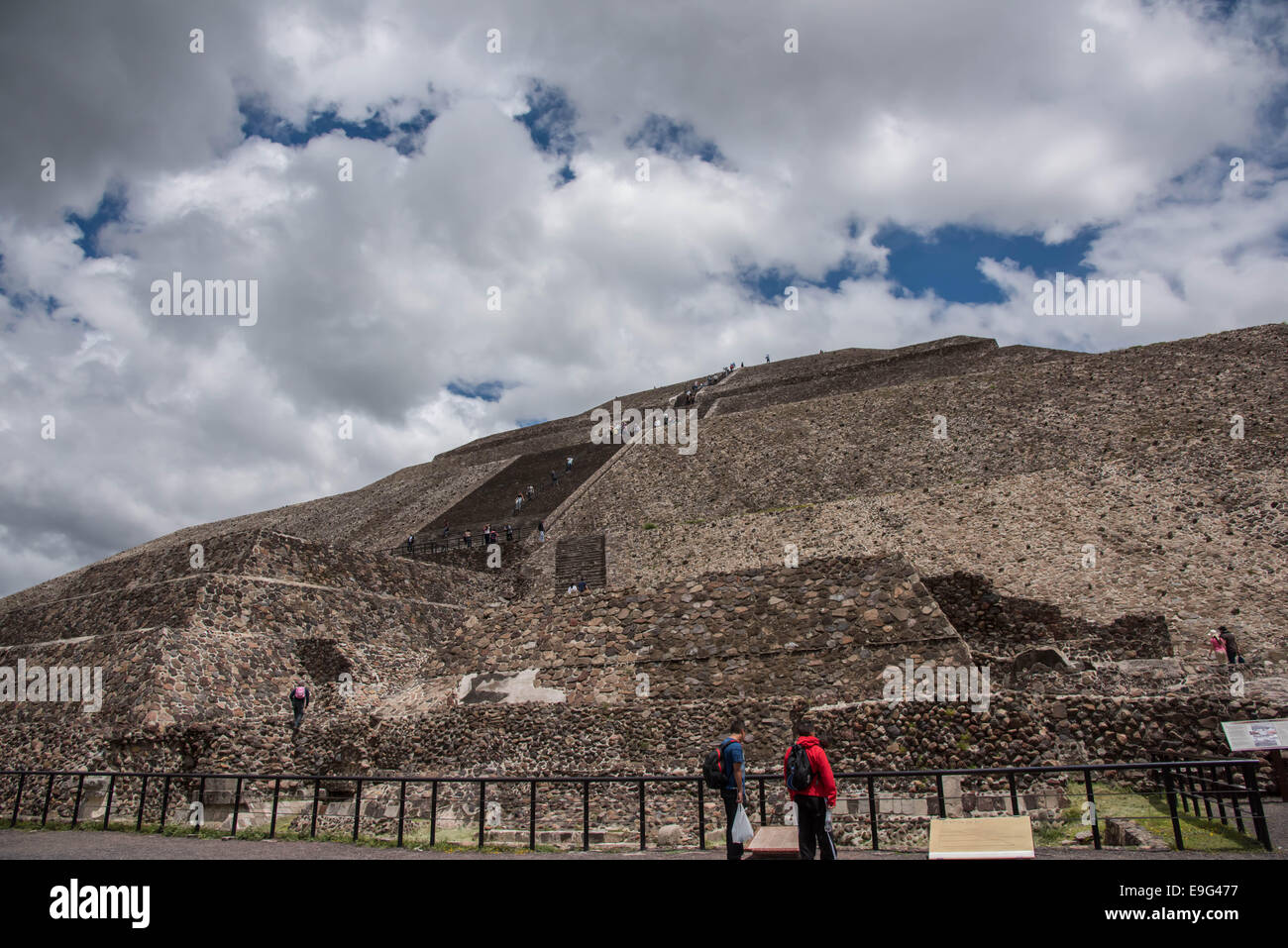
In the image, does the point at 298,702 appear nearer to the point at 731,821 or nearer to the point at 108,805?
the point at 108,805

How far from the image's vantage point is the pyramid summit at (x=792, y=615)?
12.3m

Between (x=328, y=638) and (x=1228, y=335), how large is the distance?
30.1 metres

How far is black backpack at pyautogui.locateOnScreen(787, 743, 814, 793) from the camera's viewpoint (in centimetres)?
689

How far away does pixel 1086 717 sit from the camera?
10297 millimetres

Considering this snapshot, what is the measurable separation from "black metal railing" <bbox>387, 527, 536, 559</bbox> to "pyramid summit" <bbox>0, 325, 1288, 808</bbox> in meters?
1.49

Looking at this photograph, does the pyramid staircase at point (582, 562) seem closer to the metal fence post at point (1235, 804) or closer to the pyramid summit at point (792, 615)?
the pyramid summit at point (792, 615)

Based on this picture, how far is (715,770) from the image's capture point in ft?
25.3

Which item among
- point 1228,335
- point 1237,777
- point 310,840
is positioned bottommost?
point 310,840

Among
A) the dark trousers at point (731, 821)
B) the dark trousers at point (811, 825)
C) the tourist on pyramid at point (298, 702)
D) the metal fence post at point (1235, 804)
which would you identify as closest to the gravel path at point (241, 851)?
the dark trousers at point (731, 821)

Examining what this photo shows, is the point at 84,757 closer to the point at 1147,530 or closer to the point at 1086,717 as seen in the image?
the point at 1086,717

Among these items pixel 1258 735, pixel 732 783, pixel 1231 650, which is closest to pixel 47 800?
pixel 732 783

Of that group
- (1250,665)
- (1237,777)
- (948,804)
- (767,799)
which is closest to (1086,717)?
(1237,777)

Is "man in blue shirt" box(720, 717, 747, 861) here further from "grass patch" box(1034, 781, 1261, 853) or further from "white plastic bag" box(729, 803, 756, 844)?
"grass patch" box(1034, 781, 1261, 853)

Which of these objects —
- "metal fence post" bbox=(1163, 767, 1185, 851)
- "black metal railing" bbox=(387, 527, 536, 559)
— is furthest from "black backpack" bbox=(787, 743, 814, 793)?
"black metal railing" bbox=(387, 527, 536, 559)
